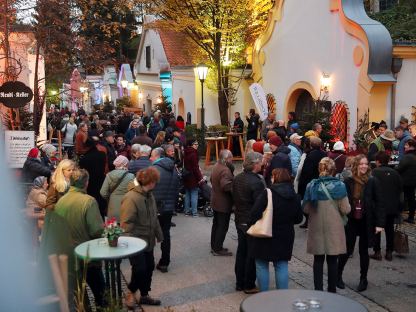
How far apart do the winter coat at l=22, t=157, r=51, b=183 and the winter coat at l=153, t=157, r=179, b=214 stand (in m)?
2.63

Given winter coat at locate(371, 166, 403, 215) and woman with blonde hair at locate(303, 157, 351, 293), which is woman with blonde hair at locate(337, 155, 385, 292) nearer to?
woman with blonde hair at locate(303, 157, 351, 293)

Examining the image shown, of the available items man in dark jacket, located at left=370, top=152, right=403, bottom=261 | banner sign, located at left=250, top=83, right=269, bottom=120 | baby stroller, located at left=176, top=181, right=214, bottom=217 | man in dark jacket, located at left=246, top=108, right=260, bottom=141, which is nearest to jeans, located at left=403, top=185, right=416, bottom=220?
man in dark jacket, located at left=370, top=152, right=403, bottom=261

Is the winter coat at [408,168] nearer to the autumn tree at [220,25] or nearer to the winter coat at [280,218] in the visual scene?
the winter coat at [280,218]

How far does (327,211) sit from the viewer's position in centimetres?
683

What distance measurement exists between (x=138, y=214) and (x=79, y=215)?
85cm

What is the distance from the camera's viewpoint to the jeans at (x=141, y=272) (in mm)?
6655

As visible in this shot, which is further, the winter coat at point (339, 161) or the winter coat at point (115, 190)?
the winter coat at point (339, 161)

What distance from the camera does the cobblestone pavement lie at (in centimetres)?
725

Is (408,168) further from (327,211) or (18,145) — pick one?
(18,145)

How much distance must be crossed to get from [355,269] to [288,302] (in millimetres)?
4404

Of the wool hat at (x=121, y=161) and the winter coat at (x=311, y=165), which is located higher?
the wool hat at (x=121, y=161)

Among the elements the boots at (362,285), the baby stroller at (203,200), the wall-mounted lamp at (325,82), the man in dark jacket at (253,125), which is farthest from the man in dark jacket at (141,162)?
the man in dark jacket at (253,125)

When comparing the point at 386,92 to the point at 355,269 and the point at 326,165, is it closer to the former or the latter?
the point at 355,269

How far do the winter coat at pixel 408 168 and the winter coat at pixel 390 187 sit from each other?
1971 mm
